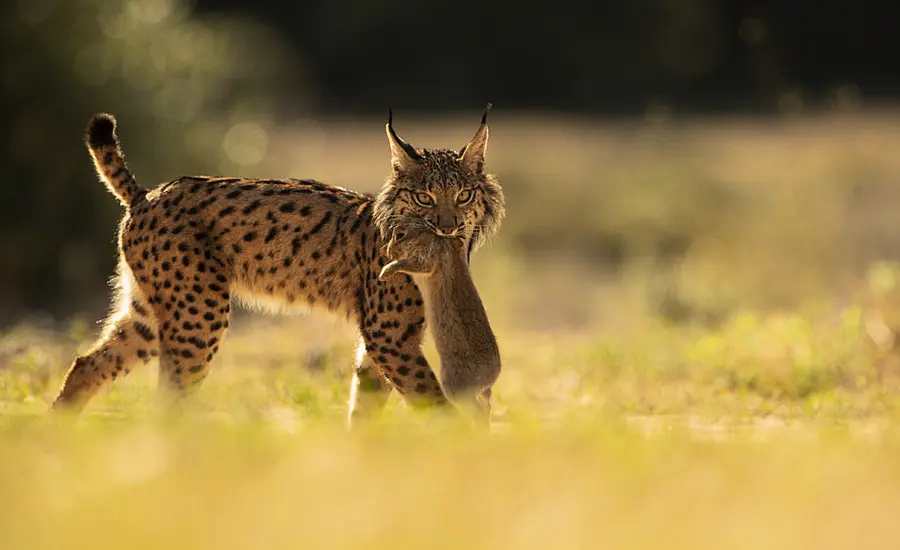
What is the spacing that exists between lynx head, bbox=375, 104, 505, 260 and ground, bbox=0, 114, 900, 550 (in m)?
0.82

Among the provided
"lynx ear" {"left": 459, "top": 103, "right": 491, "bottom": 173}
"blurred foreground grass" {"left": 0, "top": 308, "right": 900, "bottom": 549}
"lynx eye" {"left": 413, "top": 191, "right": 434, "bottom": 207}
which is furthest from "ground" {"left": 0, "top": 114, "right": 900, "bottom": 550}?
"lynx ear" {"left": 459, "top": 103, "right": 491, "bottom": 173}

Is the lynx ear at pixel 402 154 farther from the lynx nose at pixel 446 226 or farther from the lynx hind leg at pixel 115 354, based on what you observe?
the lynx hind leg at pixel 115 354

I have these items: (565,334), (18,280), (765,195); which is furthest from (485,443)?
(765,195)

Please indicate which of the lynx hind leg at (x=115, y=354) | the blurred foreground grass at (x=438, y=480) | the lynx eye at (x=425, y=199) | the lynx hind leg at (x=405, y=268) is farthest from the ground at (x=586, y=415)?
the lynx eye at (x=425, y=199)

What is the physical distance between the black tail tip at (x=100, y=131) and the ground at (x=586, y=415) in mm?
1457

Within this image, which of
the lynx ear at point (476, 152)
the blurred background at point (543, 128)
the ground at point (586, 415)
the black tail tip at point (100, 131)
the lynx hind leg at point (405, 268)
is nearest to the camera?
the ground at point (586, 415)

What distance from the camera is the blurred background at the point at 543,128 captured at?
14.8 metres

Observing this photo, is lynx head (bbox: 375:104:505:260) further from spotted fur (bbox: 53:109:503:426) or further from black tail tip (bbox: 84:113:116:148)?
black tail tip (bbox: 84:113:116:148)

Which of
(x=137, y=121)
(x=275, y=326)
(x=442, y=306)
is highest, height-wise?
(x=137, y=121)

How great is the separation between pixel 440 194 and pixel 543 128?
18.2 metres

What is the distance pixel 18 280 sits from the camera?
15.1m

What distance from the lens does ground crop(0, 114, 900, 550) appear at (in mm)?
4762

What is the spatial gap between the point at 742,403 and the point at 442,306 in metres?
2.35

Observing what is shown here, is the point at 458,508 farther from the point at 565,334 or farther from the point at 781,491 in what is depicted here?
the point at 565,334
